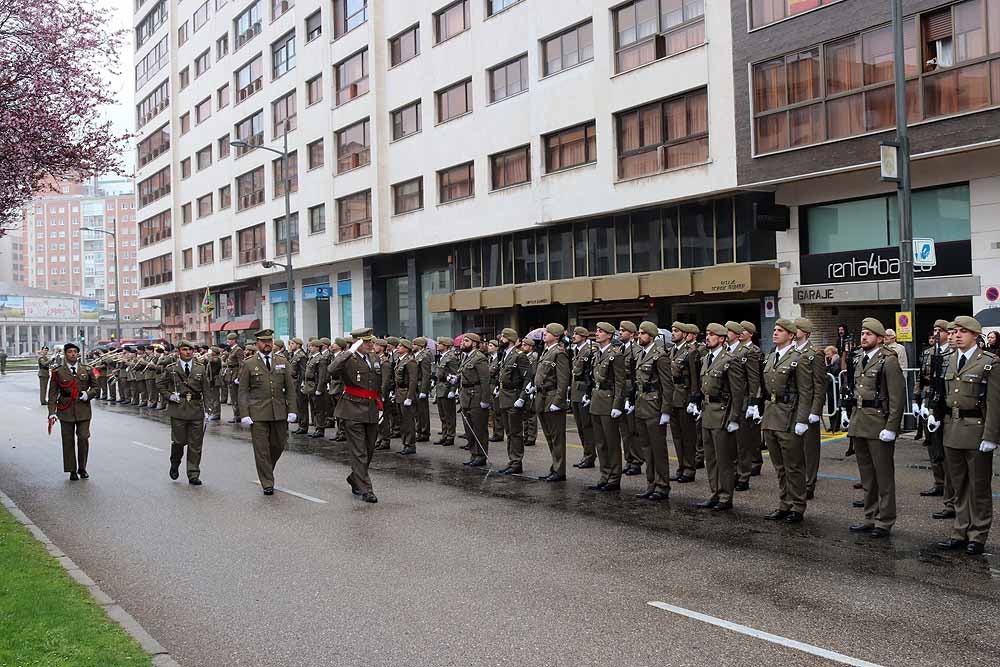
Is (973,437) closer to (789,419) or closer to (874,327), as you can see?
(874,327)

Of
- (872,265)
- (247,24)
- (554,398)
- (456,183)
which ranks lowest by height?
(554,398)

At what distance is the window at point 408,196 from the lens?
118ft

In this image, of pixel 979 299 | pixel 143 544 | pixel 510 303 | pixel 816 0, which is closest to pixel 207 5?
pixel 510 303

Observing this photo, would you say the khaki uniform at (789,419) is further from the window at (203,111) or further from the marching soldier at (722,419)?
the window at (203,111)

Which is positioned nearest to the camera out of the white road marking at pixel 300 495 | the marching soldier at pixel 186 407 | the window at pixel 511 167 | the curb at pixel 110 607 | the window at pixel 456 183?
the curb at pixel 110 607

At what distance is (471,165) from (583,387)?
20149 millimetres

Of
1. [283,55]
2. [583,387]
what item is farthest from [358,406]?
[283,55]

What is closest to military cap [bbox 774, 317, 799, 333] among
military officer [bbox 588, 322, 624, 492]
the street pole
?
military officer [bbox 588, 322, 624, 492]

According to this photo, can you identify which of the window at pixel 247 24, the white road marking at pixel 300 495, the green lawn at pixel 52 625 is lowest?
the white road marking at pixel 300 495

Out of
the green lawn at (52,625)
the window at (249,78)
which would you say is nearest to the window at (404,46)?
the window at (249,78)

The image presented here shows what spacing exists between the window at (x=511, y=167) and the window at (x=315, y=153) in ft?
43.7

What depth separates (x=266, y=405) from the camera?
1207cm

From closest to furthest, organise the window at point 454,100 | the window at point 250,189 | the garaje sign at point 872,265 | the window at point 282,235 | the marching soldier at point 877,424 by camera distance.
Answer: the marching soldier at point 877,424 → the garaje sign at point 872,265 → the window at point 454,100 → the window at point 282,235 → the window at point 250,189

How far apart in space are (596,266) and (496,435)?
11.1 meters
